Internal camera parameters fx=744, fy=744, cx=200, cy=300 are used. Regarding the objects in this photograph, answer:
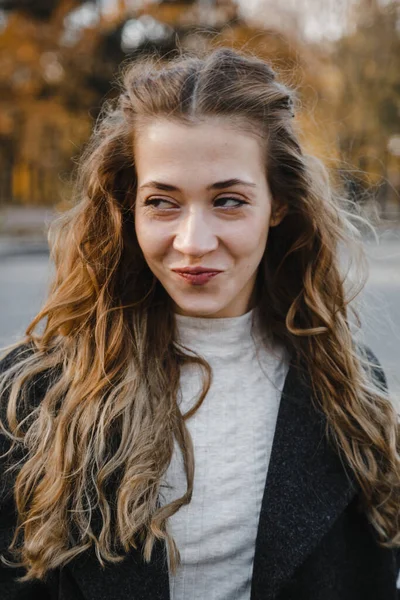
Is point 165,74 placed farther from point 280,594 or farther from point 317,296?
point 280,594

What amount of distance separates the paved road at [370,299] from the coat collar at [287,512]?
1.43 feet

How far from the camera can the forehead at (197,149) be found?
1691 mm

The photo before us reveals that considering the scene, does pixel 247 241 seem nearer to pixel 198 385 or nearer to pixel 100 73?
pixel 198 385

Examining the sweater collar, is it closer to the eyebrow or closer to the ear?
the ear

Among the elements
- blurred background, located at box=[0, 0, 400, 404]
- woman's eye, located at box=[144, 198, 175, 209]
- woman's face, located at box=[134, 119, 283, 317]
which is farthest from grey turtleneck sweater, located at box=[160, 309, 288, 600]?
blurred background, located at box=[0, 0, 400, 404]

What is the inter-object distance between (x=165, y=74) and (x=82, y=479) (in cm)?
102

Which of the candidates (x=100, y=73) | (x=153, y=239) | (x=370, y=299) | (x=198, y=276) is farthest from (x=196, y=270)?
(x=100, y=73)

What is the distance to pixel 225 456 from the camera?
1853 mm

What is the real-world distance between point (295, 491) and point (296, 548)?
135mm

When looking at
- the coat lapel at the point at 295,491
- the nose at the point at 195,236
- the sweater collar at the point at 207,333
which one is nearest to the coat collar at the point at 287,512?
the coat lapel at the point at 295,491

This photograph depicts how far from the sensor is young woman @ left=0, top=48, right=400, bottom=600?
1.73m

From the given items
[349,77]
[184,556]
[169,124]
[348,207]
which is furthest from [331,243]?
[349,77]

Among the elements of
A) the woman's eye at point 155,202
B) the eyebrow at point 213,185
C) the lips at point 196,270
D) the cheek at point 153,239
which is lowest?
the lips at point 196,270

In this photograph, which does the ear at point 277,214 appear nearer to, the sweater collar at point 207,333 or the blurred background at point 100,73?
the sweater collar at point 207,333
